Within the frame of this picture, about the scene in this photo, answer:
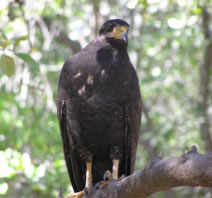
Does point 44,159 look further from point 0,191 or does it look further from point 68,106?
point 68,106

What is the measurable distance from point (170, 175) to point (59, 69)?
5248 mm

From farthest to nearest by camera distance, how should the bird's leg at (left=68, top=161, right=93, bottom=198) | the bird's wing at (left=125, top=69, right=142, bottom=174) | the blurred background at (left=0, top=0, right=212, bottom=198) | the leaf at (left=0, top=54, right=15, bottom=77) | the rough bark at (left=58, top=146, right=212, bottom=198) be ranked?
the blurred background at (left=0, top=0, right=212, bottom=198)
the bird's wing at (left=125, top=69, right=142, bottom=174)
the bird's leg at (left=68, top=161, right=93, bottom=198)
the leaf at (left=0, top=54, right=15, bottom=77)
the rough bark at (left=58, top=146, right=212, bottom=198)

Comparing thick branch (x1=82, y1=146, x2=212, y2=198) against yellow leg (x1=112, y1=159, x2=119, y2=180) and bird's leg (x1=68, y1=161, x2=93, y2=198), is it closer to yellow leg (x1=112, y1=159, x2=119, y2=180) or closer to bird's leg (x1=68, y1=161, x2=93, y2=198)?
bird's leg (x1=68, y1=161, x2=93, y2=198)

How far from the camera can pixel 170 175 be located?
217cm

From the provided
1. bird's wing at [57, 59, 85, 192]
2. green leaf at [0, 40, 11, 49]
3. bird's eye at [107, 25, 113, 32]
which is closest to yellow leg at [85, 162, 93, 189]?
bird's wing at [57, 59, 85, 192]

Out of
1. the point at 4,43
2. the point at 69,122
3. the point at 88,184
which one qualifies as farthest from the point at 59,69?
the point at 4,43

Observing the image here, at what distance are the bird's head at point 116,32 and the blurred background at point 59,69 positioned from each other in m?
0.90

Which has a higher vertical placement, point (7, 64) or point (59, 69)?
point (59, 69)

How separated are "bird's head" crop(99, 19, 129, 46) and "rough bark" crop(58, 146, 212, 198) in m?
1.82

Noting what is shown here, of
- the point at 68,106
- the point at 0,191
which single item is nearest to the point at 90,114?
the point at 68,106

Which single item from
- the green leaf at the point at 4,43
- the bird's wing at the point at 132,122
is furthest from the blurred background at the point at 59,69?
the bird's wing at the point at 132,122

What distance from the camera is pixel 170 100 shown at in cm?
1308

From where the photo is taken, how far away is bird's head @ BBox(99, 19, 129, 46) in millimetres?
4184

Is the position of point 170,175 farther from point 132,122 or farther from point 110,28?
point 110,28
